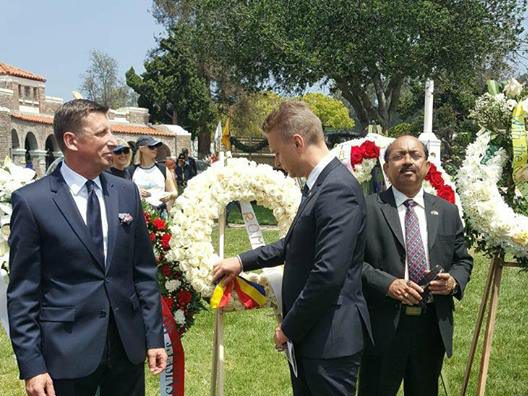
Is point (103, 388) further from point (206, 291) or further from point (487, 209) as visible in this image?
point (487, 209)

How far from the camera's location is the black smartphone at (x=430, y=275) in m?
3.58

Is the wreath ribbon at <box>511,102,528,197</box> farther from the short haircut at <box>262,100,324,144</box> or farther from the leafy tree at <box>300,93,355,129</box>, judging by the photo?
the leafy tree at <box>300,93,355,129</box>

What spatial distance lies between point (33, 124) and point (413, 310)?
1456 inches

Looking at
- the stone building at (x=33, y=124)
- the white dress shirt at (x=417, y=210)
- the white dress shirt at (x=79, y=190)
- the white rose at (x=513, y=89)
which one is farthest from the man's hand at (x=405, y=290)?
the stone building at (x=33, y=124)

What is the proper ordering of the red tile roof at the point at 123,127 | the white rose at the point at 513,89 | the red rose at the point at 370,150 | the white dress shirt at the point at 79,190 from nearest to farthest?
1. the white dress shirt at the point at 79,190
2. the white rose at the point at 513,89
3. the red rose at the point at 370,150
4. the red tile roof at the point at 123,127

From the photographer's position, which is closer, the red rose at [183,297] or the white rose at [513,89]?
the white rose at [513,89]

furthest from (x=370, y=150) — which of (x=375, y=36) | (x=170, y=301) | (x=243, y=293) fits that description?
(x=375, y=36)

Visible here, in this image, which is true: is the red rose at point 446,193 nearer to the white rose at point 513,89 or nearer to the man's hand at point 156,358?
the white rose at point 513,89

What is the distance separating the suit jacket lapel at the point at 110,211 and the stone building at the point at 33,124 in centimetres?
3079

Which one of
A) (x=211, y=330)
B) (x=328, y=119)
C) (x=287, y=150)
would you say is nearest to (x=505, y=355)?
(x=211, y=330)

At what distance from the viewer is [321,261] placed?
9.25 feet

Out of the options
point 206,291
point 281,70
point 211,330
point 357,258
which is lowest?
point 211,330

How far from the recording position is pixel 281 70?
78.0ft

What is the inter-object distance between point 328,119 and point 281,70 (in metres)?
45.2
